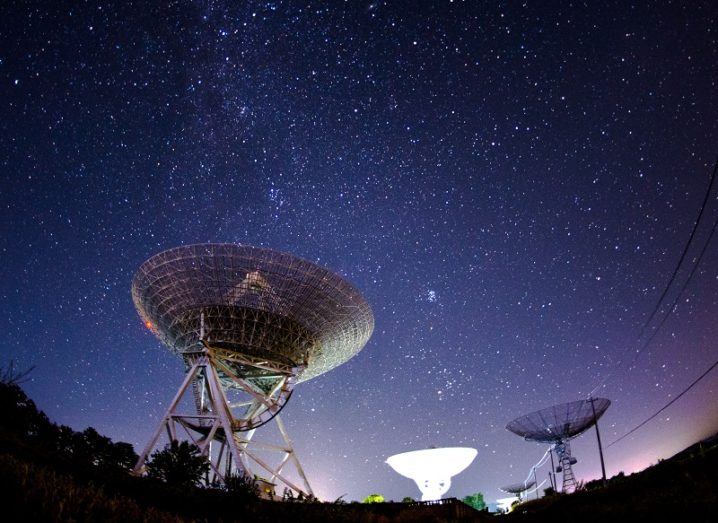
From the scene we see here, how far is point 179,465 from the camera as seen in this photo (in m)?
24.6

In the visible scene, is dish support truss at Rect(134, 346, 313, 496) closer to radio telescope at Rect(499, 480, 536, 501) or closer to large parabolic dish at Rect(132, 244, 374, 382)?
large parabolic dish at Rect(132, 244, 374, 382)

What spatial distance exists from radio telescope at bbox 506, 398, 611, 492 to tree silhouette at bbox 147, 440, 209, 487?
2437 centimetres

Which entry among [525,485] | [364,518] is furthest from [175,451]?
[525,485]

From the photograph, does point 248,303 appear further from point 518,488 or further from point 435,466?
point 518,488

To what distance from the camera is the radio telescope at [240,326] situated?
29.9 metres

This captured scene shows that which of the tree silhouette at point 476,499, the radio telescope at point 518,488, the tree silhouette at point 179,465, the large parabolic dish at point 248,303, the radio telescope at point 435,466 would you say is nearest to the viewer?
the tree silhouette at point 179,465

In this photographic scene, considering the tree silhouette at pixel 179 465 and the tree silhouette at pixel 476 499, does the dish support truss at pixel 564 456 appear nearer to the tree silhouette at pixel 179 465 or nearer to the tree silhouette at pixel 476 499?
the tree silhouette at pixel 179 465

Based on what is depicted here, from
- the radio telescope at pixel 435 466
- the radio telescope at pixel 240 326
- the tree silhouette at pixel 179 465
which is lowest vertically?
the tree silhouette at pixel 179 465

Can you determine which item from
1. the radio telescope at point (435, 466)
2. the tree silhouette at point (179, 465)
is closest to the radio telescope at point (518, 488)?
the radio telescope at point (435, 466)

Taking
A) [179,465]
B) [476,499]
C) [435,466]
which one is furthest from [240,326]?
[476,499]

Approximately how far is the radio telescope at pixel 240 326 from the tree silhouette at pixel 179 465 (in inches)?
145

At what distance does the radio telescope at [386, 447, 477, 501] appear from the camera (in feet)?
138

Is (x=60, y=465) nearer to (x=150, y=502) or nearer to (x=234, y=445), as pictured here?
(x=150, y=502)

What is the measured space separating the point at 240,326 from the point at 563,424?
956 inches
